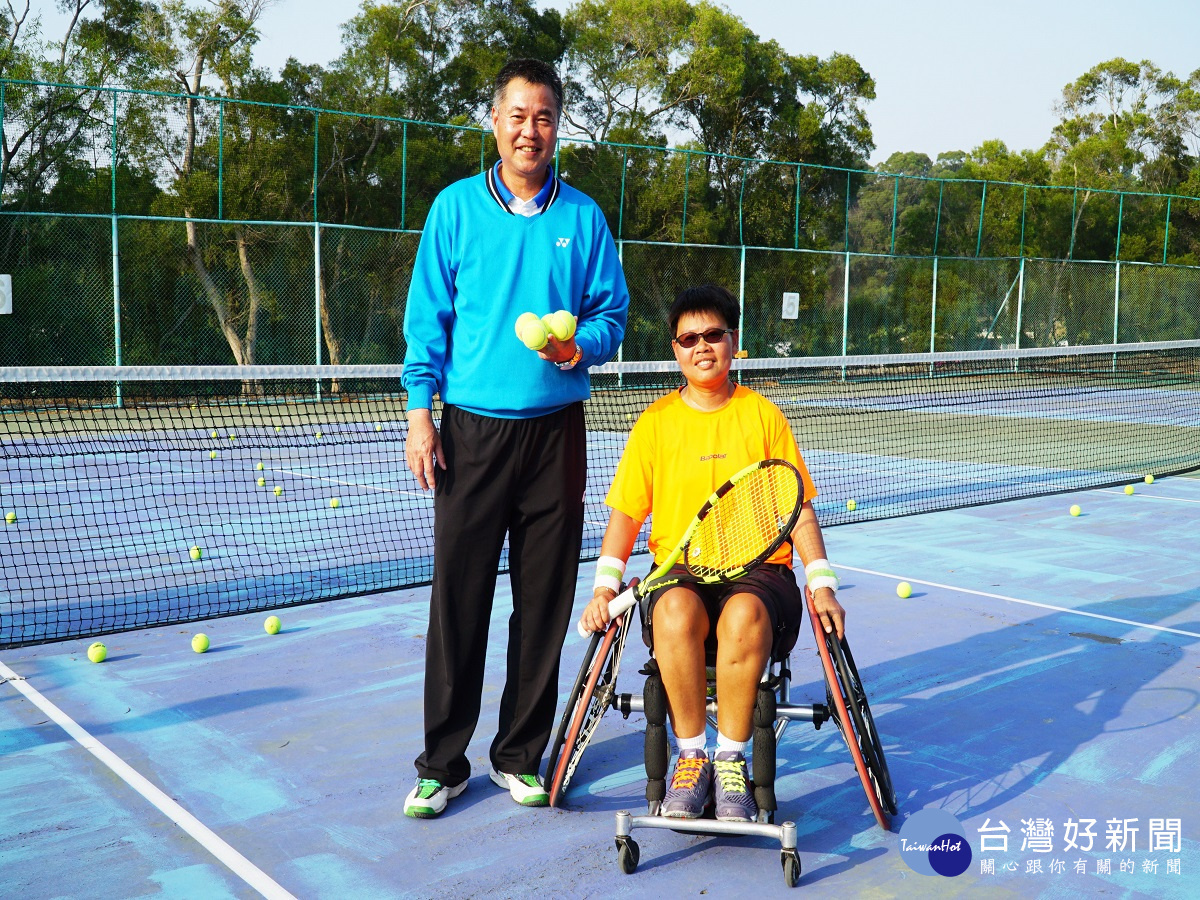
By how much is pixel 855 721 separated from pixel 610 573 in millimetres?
677

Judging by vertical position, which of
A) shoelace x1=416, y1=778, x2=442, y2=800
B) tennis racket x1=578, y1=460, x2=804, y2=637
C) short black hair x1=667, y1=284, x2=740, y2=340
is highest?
short black hair x1=667, y1=284, x2=740, y2=340

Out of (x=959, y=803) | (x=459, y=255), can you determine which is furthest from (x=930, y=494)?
(x=459, y=255)

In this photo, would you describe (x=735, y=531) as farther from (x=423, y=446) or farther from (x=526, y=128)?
(x=526, y=128)

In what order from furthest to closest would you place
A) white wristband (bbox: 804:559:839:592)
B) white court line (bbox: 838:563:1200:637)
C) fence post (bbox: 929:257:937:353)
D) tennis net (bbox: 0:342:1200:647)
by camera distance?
fence post (bbox: 929:257:937:353) < tennis net (bbox: 0:342:1200:647) < white court line (bbox: 838:563:1200:637) < white wristband (bbox: 804:559:839:592)

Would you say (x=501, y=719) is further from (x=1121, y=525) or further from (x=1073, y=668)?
(x=1121, y=525)

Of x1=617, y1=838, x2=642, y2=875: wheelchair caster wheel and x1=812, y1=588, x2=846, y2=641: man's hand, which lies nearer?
x1=617, y1=838, x2=642, y2=875: wheelchair caster wheel

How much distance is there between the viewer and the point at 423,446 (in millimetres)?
2943

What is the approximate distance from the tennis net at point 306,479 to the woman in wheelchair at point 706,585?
2551 mm

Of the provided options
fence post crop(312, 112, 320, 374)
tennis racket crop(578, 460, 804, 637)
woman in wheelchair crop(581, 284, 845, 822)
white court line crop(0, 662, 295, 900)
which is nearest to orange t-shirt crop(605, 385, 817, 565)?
woman in wheelchair crop(581, 284, 845, 822)

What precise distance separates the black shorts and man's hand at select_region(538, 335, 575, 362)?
1.92 ft

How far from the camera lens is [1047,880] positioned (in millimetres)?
2602

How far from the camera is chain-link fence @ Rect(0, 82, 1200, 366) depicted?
14062 mm

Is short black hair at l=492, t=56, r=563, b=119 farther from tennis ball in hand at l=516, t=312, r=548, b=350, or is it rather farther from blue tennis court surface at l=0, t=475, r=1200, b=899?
blue tennis court surface at l=0, t=475, r=1200, b=899

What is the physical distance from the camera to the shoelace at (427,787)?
2.93 metres
